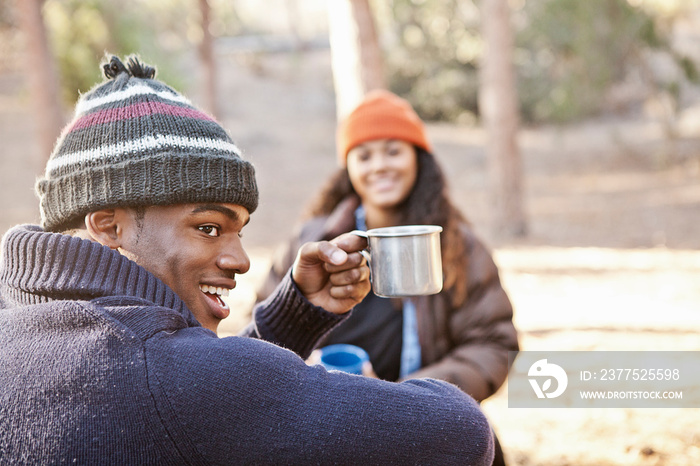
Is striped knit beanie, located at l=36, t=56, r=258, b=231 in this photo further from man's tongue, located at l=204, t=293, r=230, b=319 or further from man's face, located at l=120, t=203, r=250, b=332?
man's tongue, located at l=204, t=293, r=230, b=319

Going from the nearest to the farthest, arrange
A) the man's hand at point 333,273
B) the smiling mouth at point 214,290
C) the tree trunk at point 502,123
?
the smiling mouth at point 214,290 → the man's hand at point 333,273 → the tree trunk at point 502,123

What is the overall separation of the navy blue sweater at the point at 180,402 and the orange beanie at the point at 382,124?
2.56 m

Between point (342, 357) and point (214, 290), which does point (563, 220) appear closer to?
point (342, 357)

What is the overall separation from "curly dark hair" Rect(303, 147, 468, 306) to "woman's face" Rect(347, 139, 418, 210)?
0.08 m

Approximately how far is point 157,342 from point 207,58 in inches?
666

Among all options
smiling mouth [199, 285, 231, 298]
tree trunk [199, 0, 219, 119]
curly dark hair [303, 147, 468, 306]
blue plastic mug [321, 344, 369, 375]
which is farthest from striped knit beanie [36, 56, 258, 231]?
tree trunk [199, 0, 219, 119]

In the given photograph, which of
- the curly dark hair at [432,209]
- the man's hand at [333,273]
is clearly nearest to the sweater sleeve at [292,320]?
the man's hand at [333,273]

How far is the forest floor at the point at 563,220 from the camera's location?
4.54 metres

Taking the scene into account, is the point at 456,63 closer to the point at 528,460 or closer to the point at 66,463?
the point at 528,460

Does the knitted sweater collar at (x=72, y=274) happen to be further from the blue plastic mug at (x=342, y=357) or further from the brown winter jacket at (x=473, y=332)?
the brown winter jacket at (x=473, y=332)

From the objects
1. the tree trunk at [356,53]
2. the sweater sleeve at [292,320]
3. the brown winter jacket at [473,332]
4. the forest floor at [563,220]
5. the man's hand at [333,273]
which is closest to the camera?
the man's hand at [333,273]

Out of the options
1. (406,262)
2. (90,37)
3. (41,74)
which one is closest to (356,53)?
(41,74)

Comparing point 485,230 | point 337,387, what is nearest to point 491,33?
point 485,230

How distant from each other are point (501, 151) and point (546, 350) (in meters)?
5.69
